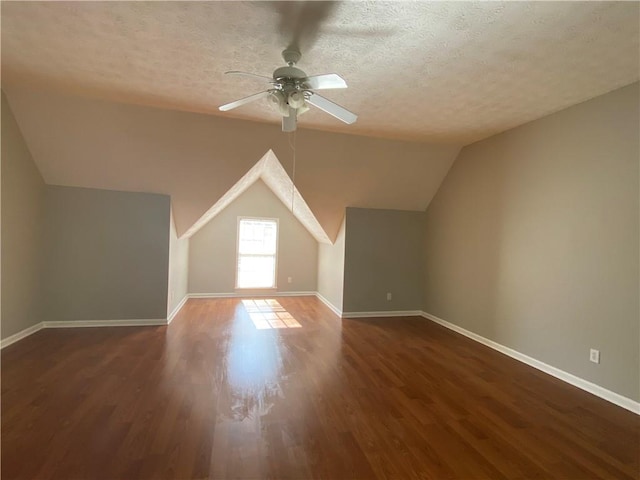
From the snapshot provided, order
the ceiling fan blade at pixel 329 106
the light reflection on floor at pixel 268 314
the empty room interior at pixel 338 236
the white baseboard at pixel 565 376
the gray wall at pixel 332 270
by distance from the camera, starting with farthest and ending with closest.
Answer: the gray wall at pixel 332 270 < the light reflection on floor at pixel 268 314 < the white baseboard at pixel 565 376 < the ceiling fan blade at pixel 329 106 < the empty room interior at pixel 338 236

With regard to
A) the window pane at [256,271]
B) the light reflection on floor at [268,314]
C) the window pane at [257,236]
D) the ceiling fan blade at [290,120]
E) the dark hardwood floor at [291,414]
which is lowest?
the light reflection on floor at [268,314]

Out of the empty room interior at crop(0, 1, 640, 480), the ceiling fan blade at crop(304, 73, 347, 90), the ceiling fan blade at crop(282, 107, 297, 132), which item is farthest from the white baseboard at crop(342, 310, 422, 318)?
the ceiling fan blade at crop(304, 73, 347, 90)

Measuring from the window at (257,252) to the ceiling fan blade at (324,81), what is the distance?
502cm

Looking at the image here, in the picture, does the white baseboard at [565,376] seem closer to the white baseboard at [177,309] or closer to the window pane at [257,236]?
the window pane at [257,236]

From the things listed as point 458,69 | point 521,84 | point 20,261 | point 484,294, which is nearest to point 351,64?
point 458,69

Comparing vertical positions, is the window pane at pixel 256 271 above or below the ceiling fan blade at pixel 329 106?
below

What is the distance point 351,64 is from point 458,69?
0.83m

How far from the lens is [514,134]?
→ 3658 mm

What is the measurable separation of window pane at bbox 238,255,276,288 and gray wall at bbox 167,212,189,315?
113cm

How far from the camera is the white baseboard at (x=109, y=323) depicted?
4.17m

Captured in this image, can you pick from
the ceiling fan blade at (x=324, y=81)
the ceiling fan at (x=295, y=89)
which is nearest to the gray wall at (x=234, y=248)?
the ceiling fan at (x=295, y=89)

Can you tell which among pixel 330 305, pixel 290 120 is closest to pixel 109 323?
pixel 330 305

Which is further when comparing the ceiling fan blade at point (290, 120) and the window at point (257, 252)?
the window at point (257, 252)

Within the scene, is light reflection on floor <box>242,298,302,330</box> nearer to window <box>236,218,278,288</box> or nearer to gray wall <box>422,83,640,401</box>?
window <box>236,218,278,288</box>
